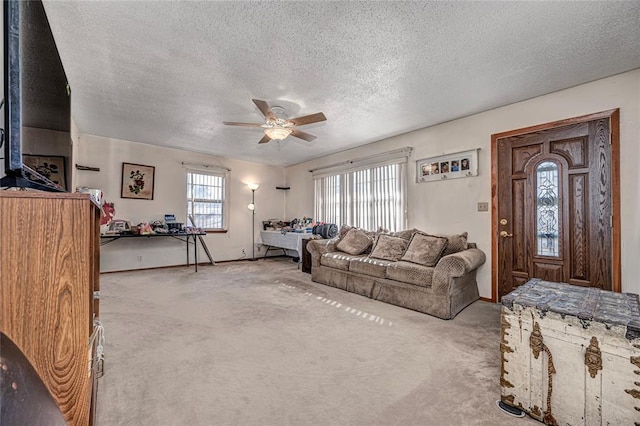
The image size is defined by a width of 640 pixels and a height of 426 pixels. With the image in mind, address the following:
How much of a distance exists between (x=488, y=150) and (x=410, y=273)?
1.88 metres

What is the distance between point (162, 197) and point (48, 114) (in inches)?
181

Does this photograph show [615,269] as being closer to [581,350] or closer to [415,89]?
[581,350]

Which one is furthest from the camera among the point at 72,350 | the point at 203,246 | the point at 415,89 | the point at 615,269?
the point at 203,246

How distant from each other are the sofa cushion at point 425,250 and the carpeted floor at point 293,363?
2.12 feet

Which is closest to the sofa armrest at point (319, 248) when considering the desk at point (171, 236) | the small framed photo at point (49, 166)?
the desk at point (171, 236)

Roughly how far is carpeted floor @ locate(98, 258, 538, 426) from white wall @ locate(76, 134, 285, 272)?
202 centimetres

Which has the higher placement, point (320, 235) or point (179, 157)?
point (179, 157)

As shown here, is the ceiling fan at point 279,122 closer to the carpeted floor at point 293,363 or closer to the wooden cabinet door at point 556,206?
the carpeted floor at point 293,363

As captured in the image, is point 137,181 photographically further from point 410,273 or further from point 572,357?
point 572,357

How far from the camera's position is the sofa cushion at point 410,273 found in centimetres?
307

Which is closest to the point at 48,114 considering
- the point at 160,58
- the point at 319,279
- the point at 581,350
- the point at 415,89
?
the point at 160,58

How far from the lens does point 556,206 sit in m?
3.05

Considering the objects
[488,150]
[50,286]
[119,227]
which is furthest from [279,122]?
[119,227]

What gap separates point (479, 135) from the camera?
3660 millimetres
